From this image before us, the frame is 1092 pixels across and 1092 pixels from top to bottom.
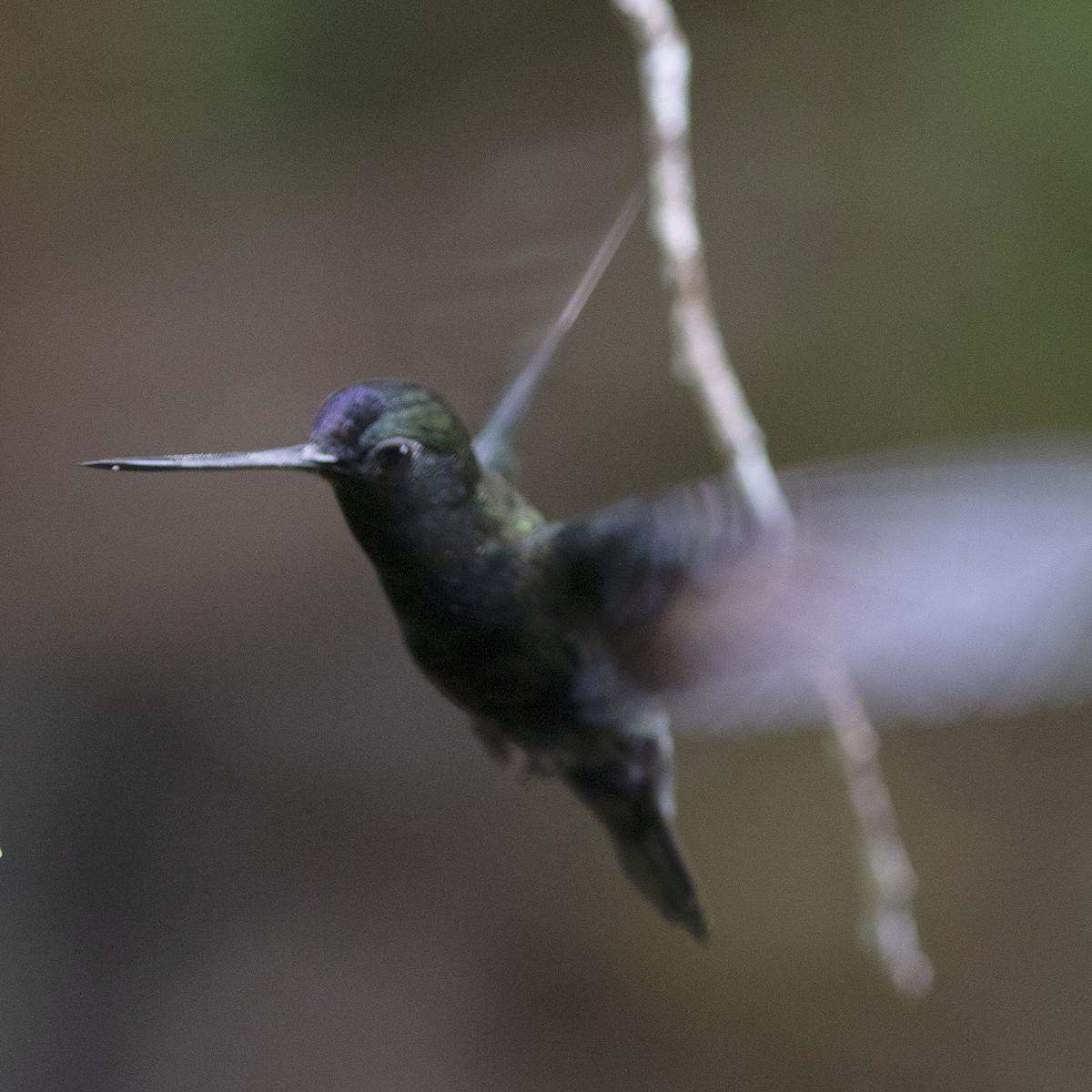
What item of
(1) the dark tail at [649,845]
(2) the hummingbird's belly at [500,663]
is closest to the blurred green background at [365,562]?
(1) the dark tail at [649,845]

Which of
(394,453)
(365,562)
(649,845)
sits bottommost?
(649,845)

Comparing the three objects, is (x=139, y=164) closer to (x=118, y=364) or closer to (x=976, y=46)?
(x=118, y=364)

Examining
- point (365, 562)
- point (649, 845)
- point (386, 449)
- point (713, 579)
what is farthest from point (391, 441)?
point (365, 562)

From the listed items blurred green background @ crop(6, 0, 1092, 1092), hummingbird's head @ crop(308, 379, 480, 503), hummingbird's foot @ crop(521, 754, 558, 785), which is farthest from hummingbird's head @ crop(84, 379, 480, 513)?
blurred green background @ crop(6, 0, 1092, 1092)

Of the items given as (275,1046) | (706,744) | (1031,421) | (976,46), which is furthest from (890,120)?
(275,1046)

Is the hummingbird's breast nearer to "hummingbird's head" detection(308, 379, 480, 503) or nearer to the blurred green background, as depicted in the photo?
"hummingbird's head" detection(308, 379, 480, 503)

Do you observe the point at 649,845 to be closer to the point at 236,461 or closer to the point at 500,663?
the point at 500,663
